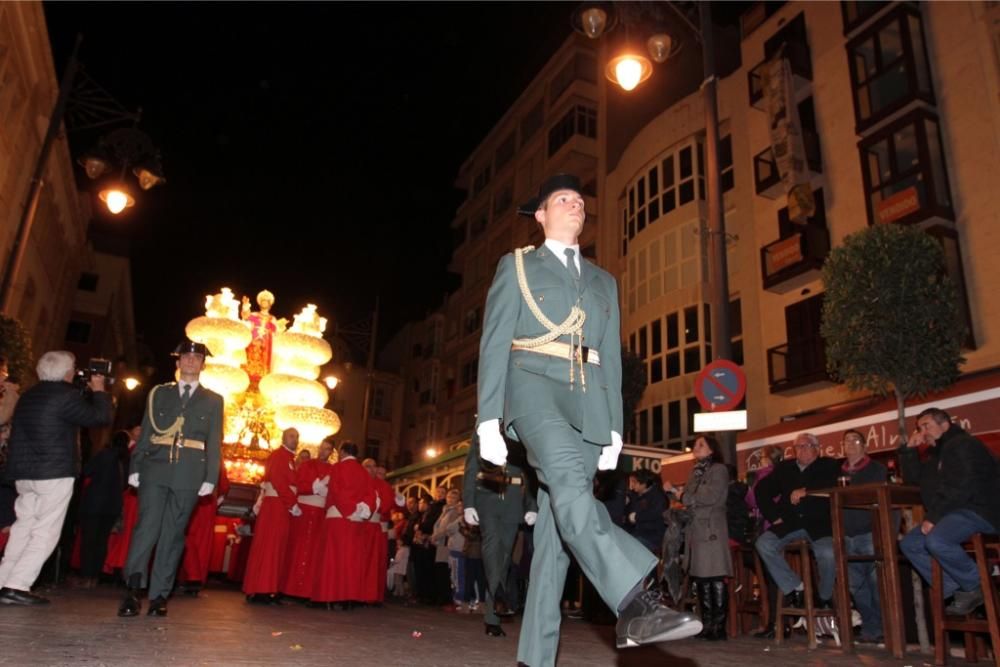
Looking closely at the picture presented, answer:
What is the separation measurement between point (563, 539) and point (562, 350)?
93 cm

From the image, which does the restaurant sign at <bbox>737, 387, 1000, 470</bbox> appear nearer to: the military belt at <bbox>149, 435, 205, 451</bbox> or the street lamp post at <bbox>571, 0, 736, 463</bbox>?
the street lamp post at <bbox>571, 0, 736, 463</bbox>

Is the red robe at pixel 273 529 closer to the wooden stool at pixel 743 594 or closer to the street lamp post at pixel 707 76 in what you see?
the wooden stool at pixel 743 594

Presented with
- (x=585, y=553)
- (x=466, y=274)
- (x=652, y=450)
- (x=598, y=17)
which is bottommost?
(x=585, y=553)

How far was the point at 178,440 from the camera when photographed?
23.7 ft

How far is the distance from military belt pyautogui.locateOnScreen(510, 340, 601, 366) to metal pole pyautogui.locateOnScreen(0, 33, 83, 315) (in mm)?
10801

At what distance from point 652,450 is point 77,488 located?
12.6m

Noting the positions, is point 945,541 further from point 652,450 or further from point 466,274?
point 466,274

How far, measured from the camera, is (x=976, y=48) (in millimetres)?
20531

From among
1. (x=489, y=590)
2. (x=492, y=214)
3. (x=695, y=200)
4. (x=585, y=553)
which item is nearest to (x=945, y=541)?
(x=489, y=590)

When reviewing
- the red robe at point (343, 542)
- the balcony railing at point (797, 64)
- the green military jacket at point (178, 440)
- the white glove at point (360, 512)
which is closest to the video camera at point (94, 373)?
the green military jacket at point (178, 440)

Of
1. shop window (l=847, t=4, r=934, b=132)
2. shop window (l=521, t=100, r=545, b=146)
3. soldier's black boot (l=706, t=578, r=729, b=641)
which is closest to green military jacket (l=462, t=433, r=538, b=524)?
soldier's black boot (l=706, t=578, r=729, b=641)

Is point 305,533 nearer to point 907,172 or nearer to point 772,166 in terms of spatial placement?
point 907,172

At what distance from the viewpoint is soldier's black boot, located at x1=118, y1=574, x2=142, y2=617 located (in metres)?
6.59

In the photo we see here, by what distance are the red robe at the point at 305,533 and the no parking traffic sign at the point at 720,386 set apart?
17.6 feet
